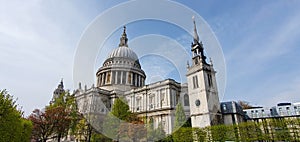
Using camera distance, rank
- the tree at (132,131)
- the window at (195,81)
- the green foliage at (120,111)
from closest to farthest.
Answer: the tree at (132,131) < the green foliage at (120,111) < the window at (195,81)

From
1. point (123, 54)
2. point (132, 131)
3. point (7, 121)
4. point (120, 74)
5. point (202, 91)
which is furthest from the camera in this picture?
point (123, 54)

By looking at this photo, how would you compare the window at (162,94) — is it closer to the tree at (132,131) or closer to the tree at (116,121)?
the tree at (116,121)

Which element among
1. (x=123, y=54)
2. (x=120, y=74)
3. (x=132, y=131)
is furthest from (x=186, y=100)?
(x=123, y=54)

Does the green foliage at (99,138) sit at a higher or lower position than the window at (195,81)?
lower

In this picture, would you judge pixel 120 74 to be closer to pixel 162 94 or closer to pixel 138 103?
pixel 138 103

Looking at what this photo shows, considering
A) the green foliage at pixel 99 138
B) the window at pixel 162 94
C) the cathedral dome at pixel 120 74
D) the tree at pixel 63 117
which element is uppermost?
the cathedral dome at pixel 120 74

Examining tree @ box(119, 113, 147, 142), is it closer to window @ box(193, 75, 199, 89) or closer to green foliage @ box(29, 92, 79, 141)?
green foliage @ box(29, 92, 79, 141)

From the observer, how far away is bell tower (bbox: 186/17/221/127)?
3247cm

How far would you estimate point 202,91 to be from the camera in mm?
34156

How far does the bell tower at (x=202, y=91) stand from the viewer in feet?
107

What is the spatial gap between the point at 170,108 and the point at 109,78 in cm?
2474

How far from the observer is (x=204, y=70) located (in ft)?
117

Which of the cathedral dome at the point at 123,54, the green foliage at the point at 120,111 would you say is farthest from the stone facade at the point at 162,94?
the green foliage at the point at 120,111

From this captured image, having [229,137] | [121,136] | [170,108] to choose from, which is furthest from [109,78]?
[229,137]
